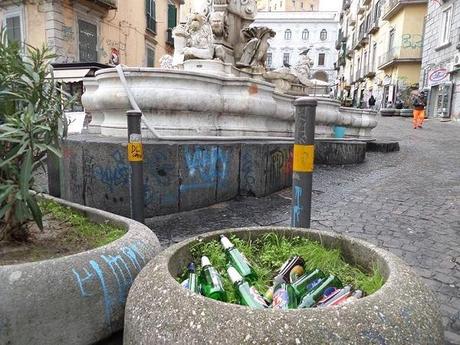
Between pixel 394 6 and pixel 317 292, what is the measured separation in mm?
37443

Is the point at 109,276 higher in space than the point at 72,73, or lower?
lower

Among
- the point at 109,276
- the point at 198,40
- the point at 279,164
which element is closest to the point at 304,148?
the point at 109,276

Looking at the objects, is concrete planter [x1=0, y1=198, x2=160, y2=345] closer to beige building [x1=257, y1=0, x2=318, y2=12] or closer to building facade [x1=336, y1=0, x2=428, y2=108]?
building facade [x1=336, y1=0, x2=428, y2=108]

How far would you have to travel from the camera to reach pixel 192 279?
5.47ft

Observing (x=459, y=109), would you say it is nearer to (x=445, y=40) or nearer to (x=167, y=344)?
(x=445, y=40)

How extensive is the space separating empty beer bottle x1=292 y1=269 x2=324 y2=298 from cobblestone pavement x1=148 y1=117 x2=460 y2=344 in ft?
2.61

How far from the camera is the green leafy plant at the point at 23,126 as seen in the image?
1992 mm

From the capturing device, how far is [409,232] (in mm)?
3688

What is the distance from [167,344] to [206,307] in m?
0.16

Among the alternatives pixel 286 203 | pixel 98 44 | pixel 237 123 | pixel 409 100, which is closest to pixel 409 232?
pixel 286 203

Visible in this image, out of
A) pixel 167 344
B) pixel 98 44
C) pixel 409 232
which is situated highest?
pixel 98 44

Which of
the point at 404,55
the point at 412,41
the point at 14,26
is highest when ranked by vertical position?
the point at 412,41

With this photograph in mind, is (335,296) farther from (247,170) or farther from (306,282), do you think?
(247,170)

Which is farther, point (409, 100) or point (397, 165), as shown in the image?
point (409, 100)
